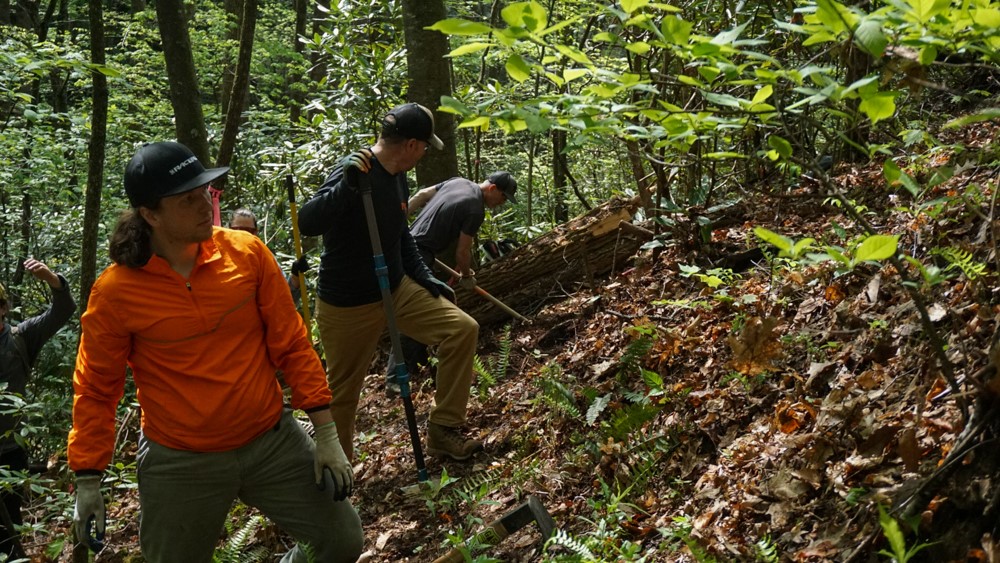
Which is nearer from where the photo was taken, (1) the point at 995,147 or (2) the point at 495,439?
(1) the point at 995,147

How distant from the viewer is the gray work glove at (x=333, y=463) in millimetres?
4027

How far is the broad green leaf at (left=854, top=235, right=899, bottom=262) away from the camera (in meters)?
2.32

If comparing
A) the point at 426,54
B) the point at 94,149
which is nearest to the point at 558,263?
the point at 426,54

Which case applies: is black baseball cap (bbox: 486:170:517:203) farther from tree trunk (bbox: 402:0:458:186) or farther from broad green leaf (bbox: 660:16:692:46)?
broad green leaf (bbox: 660:16:692:46)

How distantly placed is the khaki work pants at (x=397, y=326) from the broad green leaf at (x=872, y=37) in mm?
4188

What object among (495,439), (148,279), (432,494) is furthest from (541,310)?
(148,279)

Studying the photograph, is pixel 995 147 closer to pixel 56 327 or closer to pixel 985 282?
pixel 985 282

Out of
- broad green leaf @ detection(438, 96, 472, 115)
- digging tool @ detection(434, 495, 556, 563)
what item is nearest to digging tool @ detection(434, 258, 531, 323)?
digging tool @ detection(434, 495, 556, 563)

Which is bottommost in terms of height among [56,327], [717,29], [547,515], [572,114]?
[547,515]

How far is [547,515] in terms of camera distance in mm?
4512

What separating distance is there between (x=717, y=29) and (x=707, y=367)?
3791 mm

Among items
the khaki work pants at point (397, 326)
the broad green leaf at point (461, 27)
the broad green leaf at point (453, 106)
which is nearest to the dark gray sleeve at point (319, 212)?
the khaki work pants at point (397, 326)

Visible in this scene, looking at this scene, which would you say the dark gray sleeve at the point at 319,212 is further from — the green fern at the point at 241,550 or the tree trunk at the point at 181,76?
the tree trunk at the point at 181,76

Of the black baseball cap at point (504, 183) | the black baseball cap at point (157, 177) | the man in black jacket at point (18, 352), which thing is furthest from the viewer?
the black baseball cap at point (504, 183)
